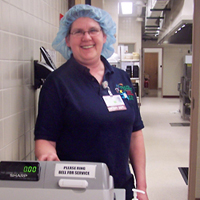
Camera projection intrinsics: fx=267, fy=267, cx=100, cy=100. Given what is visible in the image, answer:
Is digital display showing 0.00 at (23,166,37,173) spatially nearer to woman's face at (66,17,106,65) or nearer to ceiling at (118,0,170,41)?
woman's face at (66,17,106,65)

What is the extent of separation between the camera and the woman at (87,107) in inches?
47.1

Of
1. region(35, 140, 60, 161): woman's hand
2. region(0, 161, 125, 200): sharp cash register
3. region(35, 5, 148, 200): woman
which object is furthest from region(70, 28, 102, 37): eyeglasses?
region(0, 161, 125, 200): sharp cash register

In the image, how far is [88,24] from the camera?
130 cm

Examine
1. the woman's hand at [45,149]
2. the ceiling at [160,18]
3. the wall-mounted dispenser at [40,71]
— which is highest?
the ceiling at [160,18]

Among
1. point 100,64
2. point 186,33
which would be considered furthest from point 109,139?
point 186,33

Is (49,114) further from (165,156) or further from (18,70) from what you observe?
(165,156)

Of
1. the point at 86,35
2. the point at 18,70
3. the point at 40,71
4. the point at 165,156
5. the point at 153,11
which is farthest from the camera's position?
the point at 153,11

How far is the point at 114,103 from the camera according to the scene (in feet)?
4.22

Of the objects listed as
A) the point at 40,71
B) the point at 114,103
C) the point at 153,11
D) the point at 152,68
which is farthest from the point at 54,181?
the point at 152,68

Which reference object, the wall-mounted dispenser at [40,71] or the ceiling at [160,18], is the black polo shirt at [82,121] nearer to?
the wall-mounted dispenser at [40,71]

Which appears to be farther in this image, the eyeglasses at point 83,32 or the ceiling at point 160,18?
the ceiling at point 160,18

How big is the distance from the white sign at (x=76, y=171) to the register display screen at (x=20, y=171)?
0.06 m

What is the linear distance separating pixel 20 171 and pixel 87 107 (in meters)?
0.52

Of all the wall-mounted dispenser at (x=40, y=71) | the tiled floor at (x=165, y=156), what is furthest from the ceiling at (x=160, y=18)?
the wall-mounted dispenser at (x=40, y=71)
